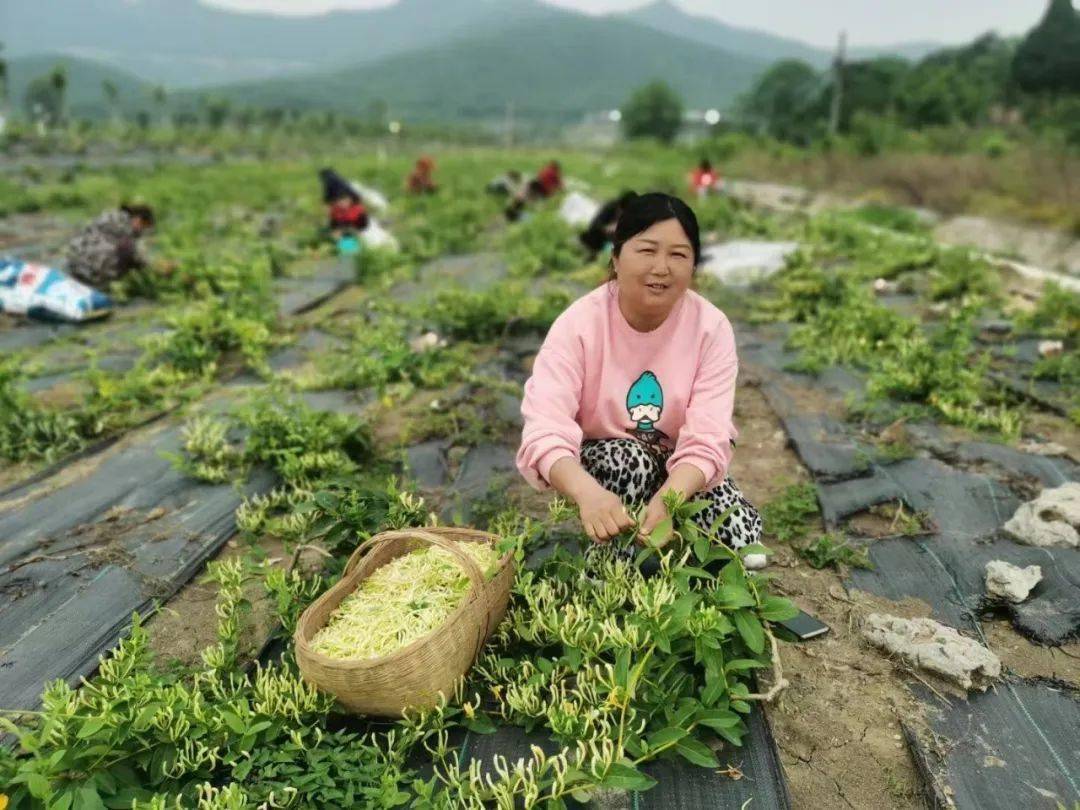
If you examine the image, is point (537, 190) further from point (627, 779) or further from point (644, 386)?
point (627, 779)

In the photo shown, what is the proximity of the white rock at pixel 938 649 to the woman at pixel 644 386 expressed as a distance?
519 millimetres

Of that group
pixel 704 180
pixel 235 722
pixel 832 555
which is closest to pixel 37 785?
pixel 235 722

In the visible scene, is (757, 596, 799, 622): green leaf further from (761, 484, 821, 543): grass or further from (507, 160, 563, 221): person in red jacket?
(507, 160, 563, 221): person in red jacket

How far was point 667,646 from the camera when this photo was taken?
6.35 ft

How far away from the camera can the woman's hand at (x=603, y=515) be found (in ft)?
6.89

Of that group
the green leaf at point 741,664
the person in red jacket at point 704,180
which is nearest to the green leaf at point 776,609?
the green leaf at point 741,664

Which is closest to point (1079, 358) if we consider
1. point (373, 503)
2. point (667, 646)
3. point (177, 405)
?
point (667, 646)

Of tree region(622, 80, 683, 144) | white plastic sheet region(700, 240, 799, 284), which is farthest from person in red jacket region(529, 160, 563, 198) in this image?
tree region(622, 80, 683, 144)

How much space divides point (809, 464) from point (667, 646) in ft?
6.60

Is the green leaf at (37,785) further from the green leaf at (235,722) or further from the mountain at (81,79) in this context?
the mountain at (81,79)

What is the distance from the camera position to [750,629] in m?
2.00

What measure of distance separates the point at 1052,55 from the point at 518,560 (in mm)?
29029

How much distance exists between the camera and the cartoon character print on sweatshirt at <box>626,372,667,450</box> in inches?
100

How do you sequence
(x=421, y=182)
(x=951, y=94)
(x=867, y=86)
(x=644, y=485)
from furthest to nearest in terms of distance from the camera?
(x=867, y=86), (x=951, y=94), (x=421, y=182), (x=644, y=485)
